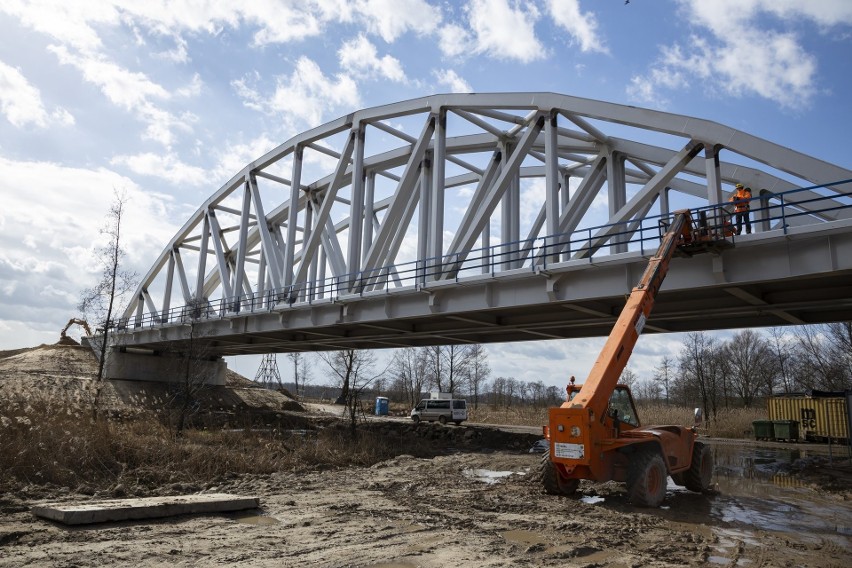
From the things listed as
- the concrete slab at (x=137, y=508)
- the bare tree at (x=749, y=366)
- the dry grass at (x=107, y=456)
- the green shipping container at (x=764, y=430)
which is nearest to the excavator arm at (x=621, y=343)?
the concrete slab at (x=137, y=508)

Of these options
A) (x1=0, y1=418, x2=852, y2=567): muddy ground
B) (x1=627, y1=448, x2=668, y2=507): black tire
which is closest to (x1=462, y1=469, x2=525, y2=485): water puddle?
(x1=0, y1=418, x2=852, y2=567): muddy ground

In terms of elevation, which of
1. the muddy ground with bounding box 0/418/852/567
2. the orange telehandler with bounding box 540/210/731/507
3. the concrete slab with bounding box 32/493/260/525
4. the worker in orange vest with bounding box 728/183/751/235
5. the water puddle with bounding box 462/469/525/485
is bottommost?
the water puddle with bounding box 462/469/525/485

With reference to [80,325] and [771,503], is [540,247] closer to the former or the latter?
[771,503]

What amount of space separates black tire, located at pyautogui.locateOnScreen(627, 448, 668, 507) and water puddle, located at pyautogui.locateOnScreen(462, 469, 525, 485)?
4.52 m

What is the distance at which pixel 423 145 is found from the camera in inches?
1018

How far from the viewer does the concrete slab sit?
8359 mm

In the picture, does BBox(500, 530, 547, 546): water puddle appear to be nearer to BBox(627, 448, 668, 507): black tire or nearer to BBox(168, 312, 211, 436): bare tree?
BBox(627, 448, 668, 507): black tire

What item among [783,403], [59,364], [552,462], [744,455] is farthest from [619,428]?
[59,364]

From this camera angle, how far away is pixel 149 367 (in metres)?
43.2

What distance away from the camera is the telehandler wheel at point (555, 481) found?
11188mm

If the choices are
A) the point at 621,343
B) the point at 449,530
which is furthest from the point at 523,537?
the point at 621,343

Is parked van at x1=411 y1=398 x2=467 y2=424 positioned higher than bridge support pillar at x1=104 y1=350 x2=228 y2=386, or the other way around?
bridge support pillar at x1=104 y1=350 x2=228 y2=386

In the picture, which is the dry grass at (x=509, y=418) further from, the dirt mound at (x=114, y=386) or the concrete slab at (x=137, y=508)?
the concrete slab at (x=137, y=508)

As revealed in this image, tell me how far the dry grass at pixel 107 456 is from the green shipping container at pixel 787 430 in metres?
22.9
